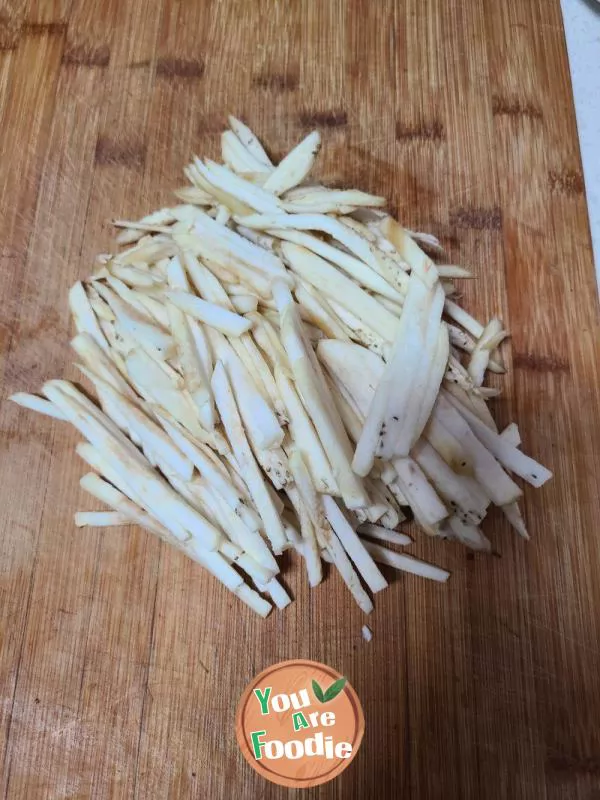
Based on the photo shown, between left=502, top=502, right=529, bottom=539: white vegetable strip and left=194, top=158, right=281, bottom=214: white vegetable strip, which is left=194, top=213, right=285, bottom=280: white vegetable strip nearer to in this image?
left=194, top=158, right=281, bottom=214: white vegetable strip

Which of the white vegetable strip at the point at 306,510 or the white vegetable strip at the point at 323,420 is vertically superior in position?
the white vegetable strip at the point at 323,420

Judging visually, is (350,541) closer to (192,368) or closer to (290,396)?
(290,396)

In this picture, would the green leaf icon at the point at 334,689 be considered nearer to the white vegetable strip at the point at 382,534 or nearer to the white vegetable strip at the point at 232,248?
the white vegetable strip at the point at 382,534

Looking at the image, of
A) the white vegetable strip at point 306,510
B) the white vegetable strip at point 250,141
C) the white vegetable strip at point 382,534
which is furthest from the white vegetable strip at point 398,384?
the white vegetable strip at point 250,141

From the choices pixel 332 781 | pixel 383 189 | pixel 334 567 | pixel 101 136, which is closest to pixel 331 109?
pixel 383 189

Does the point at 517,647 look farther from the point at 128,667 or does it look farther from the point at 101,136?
the point at 101,136
